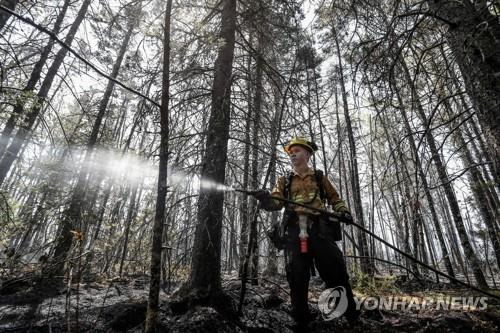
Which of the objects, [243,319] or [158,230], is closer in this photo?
[158,230]

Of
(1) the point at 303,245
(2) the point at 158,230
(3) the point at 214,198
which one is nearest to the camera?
(2) the point at 158,230

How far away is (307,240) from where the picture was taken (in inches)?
116

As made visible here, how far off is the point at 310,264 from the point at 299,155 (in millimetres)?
1341

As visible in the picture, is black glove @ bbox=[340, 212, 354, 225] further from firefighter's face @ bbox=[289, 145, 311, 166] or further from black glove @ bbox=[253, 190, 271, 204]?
firefighter's face @ bbox=[289, 145, 311, 166]

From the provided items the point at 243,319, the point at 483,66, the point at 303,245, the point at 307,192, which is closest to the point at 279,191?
the point at 307,192

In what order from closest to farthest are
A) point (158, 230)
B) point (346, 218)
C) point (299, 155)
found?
1. point (158, 230)
2. point (346, 218)
3. point (299, 155)

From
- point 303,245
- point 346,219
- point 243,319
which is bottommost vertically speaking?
point 243,319

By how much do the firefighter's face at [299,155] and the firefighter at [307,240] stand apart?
18 cm

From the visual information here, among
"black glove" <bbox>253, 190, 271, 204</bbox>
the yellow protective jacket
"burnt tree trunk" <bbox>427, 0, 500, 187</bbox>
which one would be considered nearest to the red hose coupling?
the yellow protective jacket

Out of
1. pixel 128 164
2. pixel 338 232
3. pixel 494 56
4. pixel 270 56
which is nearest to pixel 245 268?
pixel 338 232

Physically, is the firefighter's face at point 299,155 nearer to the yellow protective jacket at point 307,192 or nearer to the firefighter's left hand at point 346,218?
the yellow protective jacket at point 307,192

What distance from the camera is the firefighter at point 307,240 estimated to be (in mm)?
2834

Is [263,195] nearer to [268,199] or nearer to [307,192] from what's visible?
[268,199]

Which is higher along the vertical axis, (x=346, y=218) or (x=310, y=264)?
(x=346, y=218)
